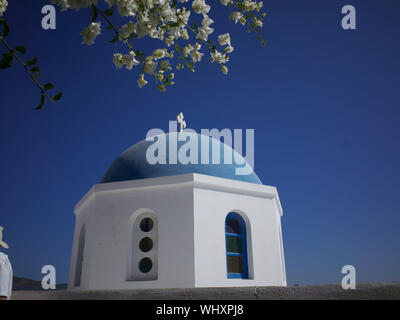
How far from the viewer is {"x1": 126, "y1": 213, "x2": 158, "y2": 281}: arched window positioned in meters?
6.74

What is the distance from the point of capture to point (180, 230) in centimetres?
659

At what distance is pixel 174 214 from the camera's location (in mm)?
6746

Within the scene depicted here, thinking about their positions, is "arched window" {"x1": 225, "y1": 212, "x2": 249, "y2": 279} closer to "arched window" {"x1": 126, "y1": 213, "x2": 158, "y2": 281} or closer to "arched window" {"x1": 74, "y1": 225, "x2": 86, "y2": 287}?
"arched window" {"x1": 126, "y1": 213, "x2": 158, "y2": 281}

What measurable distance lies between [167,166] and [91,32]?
5.62 metres

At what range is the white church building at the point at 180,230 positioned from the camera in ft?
21.3

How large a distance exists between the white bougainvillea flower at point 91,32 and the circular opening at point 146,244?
18.3ft

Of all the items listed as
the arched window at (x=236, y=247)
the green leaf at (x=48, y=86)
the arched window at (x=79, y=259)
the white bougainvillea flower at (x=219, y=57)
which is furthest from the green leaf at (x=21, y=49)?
the arched window at (x=79, y=259)

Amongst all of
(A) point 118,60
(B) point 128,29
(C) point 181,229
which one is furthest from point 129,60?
(C) point 181,229

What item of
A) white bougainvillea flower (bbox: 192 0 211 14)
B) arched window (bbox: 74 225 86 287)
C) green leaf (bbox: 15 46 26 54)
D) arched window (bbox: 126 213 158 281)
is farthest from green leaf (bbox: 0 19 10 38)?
arched window (bbox: 74 225 86 287)

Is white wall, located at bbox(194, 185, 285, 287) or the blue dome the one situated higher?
the blue dome

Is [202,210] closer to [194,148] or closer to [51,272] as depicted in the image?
[194,148]

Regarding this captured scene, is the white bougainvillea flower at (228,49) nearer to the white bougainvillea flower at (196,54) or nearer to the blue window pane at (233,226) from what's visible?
the white bougainvillea flower at (196,54)

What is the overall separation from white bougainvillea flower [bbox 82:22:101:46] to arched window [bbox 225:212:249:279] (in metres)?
5.69
